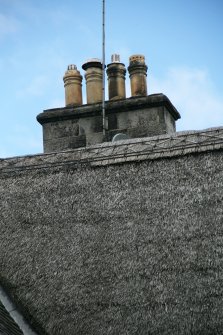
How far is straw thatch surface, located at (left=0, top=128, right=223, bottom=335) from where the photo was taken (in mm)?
7059

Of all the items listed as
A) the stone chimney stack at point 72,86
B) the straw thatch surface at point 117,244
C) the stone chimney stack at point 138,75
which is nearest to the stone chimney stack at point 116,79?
the stone chimney stack at point 138,75

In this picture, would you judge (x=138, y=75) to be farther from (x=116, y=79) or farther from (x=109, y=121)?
(x=109, y=121)

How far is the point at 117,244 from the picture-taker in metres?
7.79

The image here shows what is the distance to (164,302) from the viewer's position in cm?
704

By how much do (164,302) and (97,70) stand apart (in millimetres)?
4643

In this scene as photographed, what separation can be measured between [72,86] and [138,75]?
92 centimetres

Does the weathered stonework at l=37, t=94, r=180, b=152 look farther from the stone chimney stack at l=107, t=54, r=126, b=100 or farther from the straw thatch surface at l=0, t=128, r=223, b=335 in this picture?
the straw thatch surface at l=0, t=128, r=223, b=335

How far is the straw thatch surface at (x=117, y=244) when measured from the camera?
706 cm

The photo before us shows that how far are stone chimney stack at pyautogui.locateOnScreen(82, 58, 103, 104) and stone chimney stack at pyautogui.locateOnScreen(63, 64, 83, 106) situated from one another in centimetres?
14

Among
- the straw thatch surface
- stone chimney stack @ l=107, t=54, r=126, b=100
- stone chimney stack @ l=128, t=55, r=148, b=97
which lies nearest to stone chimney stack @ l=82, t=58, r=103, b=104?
stone chimney stack @ l=107, t=54, r=126, b=100

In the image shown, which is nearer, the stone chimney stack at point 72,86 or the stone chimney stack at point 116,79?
the stone chimney stack at point 116,79

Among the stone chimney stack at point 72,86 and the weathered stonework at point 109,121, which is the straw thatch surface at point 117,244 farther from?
the stone chimney stack at point 72,86

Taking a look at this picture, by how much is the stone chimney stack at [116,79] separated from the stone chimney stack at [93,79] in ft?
0.44

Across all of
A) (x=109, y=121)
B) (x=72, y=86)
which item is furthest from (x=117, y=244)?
(x=72, y=86)
